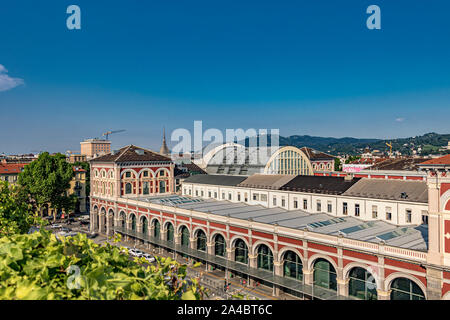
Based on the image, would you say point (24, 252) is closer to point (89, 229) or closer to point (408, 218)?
point (408, 218)

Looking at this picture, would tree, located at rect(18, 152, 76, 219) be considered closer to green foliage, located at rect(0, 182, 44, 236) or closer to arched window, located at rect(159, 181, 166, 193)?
arched window, located at rect(159, 181, 166, 193)

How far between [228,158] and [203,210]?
27.4 meters

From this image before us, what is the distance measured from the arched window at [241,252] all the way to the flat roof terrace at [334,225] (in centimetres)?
305

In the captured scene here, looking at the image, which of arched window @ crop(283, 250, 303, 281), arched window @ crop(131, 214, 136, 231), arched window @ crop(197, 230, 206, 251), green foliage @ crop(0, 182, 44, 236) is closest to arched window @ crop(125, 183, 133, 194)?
arched window @ crop(131, 214, 136, 231)

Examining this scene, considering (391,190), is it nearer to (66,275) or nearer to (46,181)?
(66,275)

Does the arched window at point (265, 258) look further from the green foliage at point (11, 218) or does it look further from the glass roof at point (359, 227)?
the green foliage at point (11, 218)

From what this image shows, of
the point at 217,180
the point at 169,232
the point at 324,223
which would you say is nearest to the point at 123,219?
the point at 169,232

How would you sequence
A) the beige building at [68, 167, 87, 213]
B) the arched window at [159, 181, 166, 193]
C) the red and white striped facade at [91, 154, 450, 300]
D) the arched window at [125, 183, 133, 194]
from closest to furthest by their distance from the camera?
the red and white striped facade at [91, 154, 450, 300] → the arched window at [125, 183, 133, 194] → the arched window at [159, 181, 166, 193] → the beige building at [68, 167, 87, 213]

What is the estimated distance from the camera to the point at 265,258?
3747 cm

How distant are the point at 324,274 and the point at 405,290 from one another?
7262 mm

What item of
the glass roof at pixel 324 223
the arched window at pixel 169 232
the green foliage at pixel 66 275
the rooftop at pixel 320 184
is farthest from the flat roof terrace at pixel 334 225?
the green foliage at pixel 66 275

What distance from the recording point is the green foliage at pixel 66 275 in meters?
6.50

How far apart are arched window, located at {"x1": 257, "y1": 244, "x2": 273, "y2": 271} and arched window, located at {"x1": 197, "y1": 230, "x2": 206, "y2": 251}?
9.93 m

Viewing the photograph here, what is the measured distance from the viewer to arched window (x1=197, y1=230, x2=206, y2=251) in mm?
45500
